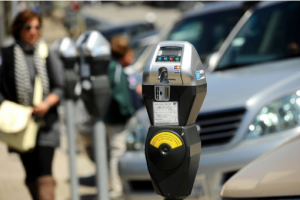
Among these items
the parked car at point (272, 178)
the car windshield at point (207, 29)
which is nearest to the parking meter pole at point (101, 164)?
the parked car at point (272, 178)

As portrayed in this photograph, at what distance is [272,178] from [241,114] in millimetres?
1889

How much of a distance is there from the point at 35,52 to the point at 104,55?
19.9 inches

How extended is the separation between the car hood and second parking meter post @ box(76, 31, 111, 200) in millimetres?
744

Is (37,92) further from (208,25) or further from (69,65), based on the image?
(208,25)

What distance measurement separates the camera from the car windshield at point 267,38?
5.52m

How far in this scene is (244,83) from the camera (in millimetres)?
4898

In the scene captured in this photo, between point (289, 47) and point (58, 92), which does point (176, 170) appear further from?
point (289, 47)

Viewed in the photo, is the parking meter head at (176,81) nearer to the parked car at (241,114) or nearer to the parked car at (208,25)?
the parked car at (241,114)

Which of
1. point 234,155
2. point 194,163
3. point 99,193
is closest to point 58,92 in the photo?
point 99,193

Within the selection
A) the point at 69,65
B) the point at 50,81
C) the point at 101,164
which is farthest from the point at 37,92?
the point at 69,65

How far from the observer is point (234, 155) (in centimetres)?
452

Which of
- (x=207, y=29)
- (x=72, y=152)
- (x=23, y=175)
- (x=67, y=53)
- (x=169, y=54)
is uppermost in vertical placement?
(x=207, y=29)

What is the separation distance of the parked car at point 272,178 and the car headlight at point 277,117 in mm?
1500

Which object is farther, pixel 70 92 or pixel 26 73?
pixel 70 92
